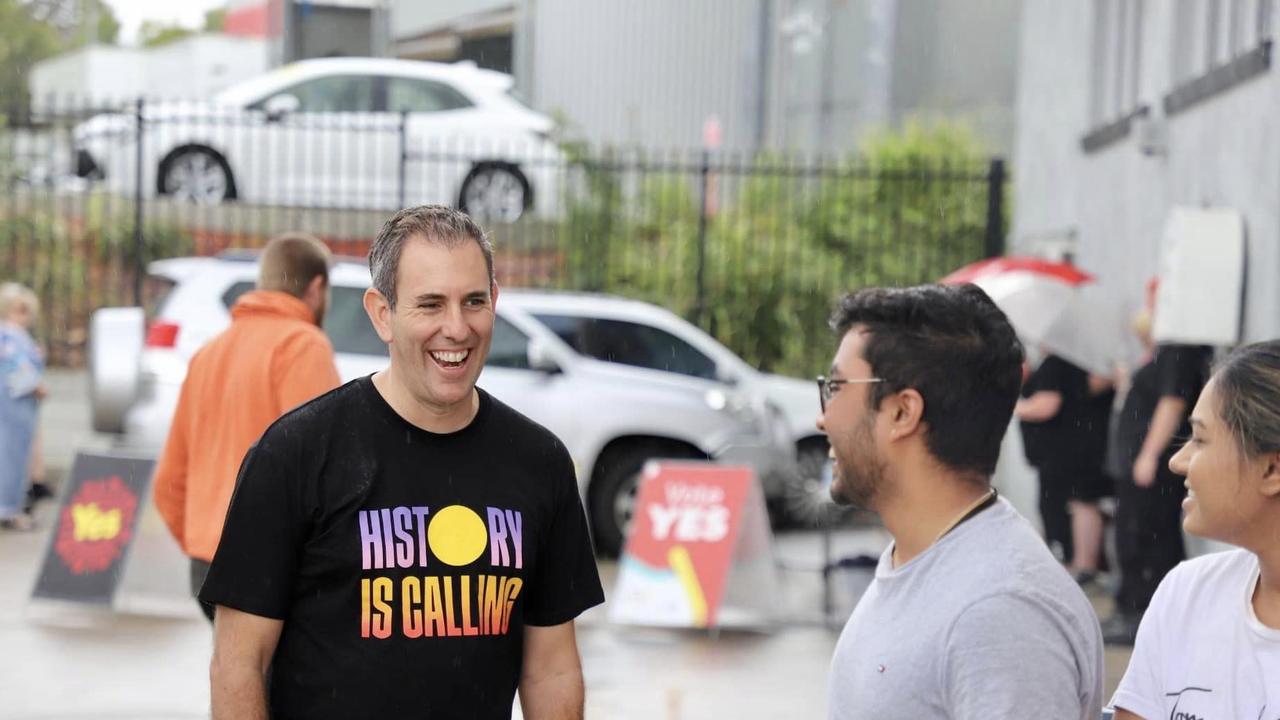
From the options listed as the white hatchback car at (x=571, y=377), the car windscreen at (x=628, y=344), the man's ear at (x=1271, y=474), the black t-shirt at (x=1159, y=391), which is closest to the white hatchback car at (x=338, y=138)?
the car windscreen at (x=628, y=344)

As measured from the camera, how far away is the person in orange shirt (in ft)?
18.0

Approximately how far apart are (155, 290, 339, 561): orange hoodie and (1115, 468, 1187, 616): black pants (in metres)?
4.85

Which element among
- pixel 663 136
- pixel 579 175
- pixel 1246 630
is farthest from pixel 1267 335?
pixel 663 136

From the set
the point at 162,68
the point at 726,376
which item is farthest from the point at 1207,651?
the point at 162,68

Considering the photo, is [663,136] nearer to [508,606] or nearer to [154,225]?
[154,225]

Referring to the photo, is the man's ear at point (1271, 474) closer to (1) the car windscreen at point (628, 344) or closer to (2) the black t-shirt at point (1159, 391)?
(2) the black t-shirt at point (1159, 391)

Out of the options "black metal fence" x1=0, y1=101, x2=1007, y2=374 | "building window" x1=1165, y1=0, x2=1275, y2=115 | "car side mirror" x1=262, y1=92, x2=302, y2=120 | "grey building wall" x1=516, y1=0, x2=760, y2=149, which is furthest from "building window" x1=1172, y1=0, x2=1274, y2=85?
"grey building wall" x1=516, y1=0, x2=760, y2=149

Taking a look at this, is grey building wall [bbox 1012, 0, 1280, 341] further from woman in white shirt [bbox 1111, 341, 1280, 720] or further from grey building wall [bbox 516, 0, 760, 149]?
grey building wall [bbox 516, 0, 760, 149]

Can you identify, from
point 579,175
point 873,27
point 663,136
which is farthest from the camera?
point 663,136

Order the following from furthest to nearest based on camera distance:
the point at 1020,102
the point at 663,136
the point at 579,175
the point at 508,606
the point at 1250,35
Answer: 1. the point at 663,136
2. the point at 579,175
3. the point at 1020,102
4. the point at 1250,35
5. the point at 508,606

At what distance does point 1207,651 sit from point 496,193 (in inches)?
609

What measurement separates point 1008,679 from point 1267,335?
6294 mm

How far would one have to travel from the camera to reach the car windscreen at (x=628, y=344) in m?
12.5

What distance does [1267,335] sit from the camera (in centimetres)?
809
